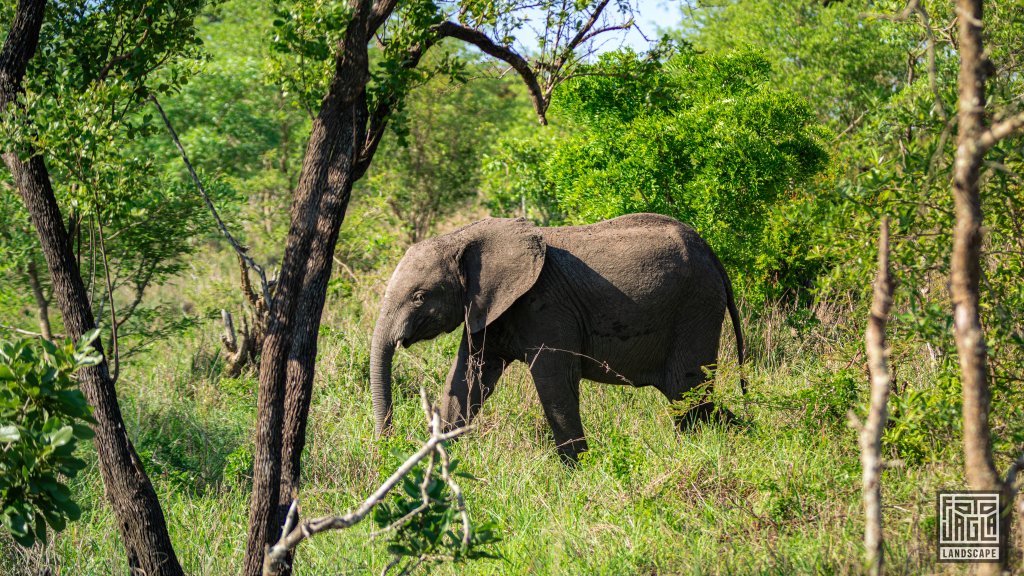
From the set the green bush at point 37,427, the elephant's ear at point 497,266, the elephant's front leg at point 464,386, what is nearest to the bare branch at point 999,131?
the green bush at point 37,427

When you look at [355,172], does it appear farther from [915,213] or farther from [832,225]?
[915,213]

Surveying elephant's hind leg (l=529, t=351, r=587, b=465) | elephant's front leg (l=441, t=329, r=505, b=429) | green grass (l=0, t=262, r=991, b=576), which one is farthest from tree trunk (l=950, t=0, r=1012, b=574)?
elephant's front leg (l=441, t=329, r=505, b=429)

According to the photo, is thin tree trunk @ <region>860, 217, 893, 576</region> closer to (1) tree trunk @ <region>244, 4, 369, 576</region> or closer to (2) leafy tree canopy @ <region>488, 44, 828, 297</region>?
(1) tree trunk @ <region>244, 4, 369, 576</region>

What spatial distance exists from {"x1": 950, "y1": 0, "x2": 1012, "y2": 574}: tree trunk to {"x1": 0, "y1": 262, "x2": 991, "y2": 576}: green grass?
1.00 meters

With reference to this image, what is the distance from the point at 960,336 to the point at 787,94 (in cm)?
600

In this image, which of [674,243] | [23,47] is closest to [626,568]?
[674,243]

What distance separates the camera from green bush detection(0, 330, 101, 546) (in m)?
3.71

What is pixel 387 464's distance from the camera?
6094mm

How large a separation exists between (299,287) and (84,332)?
1271 mm

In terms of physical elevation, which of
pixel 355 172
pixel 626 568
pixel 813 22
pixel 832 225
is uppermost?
pixel 813 22

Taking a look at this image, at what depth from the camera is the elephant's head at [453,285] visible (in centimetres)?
655

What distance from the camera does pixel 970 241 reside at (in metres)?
3.35

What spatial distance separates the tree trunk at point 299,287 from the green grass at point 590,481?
61 cm

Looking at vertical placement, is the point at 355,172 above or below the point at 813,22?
below
